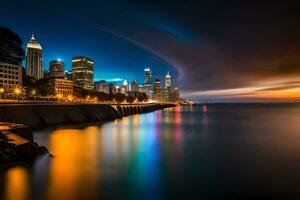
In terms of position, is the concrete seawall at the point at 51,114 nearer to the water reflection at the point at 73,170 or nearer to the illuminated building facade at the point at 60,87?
the water reflection at the point at 73,170

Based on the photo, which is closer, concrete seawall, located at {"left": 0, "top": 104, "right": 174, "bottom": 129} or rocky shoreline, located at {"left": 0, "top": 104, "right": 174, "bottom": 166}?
rocky shoreline, located at {"left": 0, "top": 104, "right": 174, "bottom": 166}

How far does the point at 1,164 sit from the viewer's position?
1463 centimetres

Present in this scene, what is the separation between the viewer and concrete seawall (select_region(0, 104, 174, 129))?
108ft

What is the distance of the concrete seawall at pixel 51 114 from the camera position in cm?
3297

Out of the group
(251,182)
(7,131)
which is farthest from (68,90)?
(251,182)

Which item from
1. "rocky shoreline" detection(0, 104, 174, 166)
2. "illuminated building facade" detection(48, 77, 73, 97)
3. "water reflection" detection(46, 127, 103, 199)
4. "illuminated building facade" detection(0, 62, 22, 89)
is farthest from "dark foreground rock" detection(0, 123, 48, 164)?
"illuminated building facade" detection(48, 77, 73, 97)

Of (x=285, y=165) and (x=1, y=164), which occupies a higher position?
(x=1, y=164)

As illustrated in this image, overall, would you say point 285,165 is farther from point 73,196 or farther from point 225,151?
point 73,196

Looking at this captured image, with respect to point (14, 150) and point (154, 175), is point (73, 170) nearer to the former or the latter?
point (14, 150)

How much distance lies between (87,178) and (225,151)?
1475 centimetres

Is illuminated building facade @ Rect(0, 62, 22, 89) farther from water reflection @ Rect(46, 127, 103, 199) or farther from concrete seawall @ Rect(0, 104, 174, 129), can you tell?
water reflection @ Rect(46, 127, 103, 199)

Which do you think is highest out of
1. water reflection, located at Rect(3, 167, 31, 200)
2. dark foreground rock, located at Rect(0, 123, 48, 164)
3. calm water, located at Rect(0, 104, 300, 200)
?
dark foreground rock, located at Rect(0, 123, 48, 164)

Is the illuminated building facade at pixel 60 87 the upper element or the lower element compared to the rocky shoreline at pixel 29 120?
upper

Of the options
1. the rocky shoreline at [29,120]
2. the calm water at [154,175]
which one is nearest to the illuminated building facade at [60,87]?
the rocky shoreline at [29,120]
